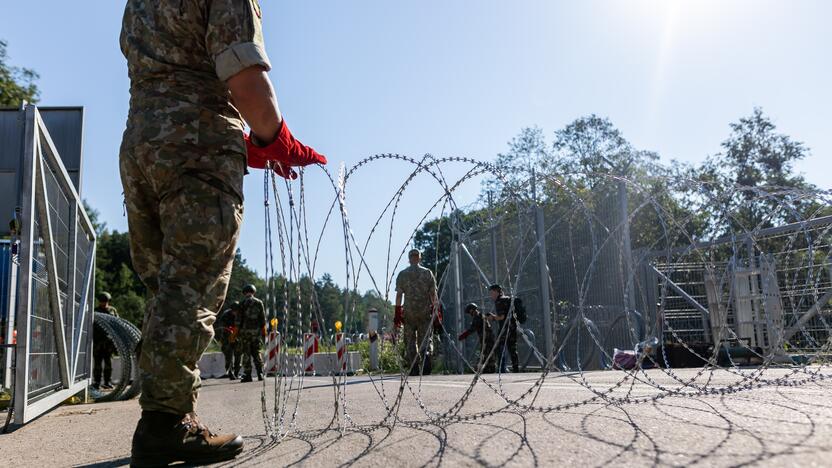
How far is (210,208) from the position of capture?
2633 mm

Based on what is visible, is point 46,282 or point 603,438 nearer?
point 603,438

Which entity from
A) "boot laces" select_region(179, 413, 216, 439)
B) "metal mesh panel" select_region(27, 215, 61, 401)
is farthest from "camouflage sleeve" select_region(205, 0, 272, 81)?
"metal mesh panel" select_region(27, 215, 61, 401)

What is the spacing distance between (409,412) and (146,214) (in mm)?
2130

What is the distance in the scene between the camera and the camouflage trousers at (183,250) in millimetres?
2525

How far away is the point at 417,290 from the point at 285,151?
7901mm

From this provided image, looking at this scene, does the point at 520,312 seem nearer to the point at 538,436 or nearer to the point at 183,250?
the point at 538,436

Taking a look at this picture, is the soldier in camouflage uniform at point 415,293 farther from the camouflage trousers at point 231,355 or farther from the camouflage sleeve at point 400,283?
the camouflage trousers at point 231,355

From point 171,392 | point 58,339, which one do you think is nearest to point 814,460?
point 171,392

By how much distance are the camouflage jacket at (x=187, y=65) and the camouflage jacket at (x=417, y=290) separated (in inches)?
316

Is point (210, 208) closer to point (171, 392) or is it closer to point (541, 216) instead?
point (171, 392)

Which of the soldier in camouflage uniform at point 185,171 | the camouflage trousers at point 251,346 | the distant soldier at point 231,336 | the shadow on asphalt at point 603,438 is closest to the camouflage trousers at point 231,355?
the distant soldier at point 231,336

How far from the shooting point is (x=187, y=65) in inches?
110

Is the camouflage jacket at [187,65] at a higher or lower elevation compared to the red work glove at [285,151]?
higher

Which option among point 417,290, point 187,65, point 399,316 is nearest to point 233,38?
point 187,65
